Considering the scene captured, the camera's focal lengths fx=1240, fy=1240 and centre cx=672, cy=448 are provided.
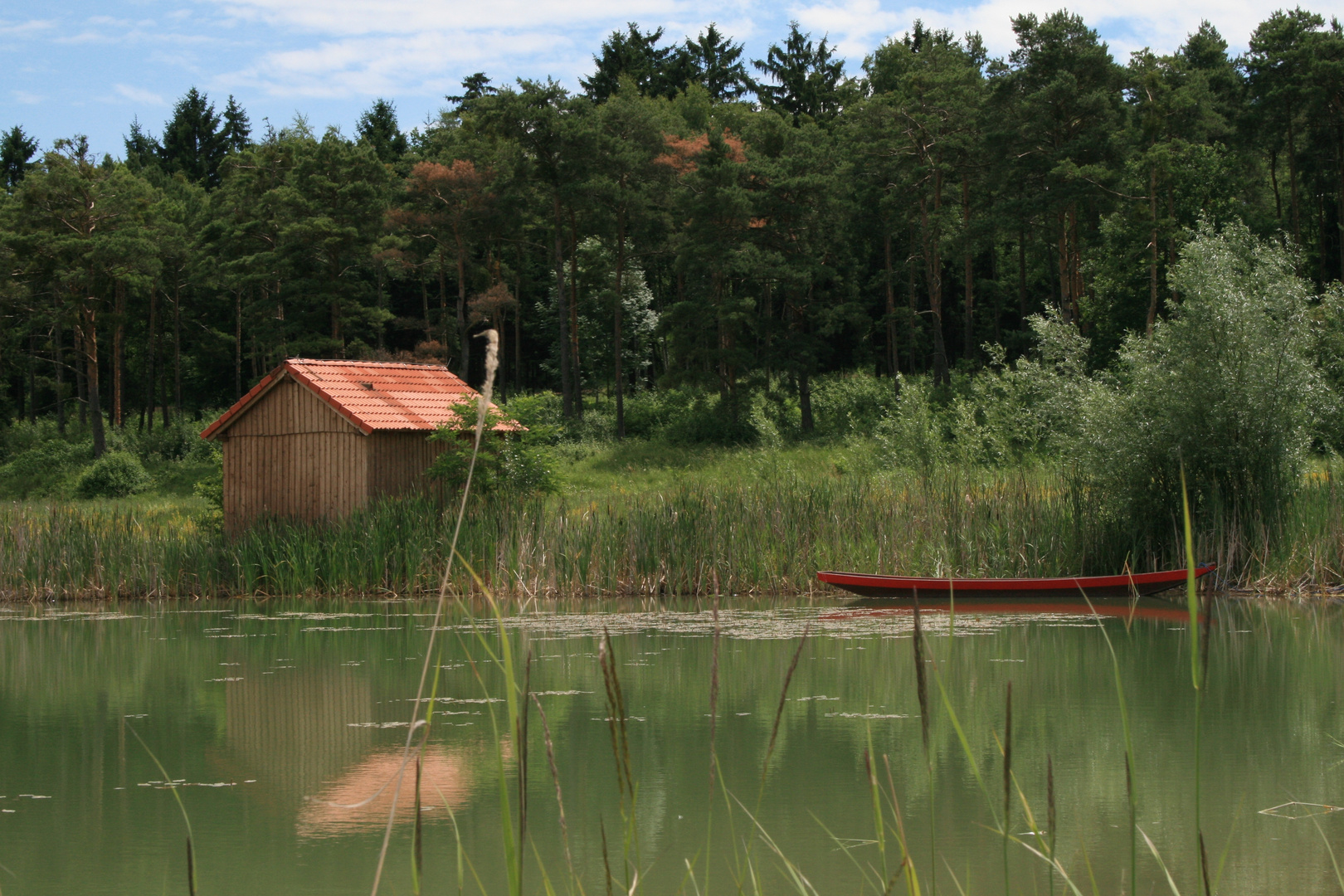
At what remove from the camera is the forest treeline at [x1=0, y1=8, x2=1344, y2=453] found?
30.8m

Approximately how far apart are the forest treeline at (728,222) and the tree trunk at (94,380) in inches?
7.0

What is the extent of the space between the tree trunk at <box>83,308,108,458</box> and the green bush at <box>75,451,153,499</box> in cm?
→ 345

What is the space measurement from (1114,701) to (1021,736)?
1301 millimetres

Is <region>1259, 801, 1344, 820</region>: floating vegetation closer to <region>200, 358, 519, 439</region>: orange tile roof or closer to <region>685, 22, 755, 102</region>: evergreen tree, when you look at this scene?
<region>200, 358, 519, 439</region>: orange tile roof

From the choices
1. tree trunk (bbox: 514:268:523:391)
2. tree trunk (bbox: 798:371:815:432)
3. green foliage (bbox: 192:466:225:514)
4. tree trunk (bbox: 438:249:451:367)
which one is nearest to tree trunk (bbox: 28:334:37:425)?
tree trunk (bbox: 438:249:451:367)

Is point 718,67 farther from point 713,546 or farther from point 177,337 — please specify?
point 713,546

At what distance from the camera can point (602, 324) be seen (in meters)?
42.9

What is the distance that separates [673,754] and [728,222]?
2752 cm

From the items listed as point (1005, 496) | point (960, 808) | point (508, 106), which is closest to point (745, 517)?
point (1005, 496)

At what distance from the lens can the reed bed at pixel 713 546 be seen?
1406 cm

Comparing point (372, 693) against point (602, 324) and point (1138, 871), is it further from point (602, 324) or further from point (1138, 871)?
point (602, 324)

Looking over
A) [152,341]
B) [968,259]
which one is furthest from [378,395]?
[152,341]

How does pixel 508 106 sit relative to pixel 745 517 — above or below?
above

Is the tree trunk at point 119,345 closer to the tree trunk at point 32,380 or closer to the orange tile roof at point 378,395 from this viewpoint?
the tree trunk at point 32,380
